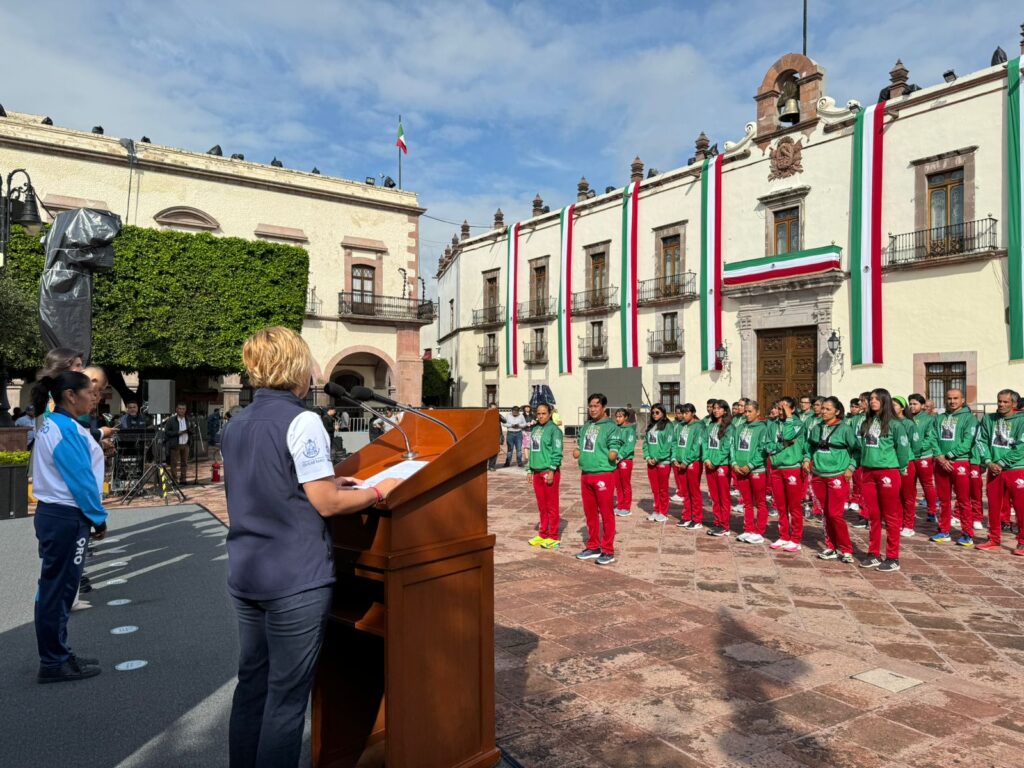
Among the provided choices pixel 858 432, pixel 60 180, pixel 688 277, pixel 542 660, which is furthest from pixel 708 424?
pixel 60 180

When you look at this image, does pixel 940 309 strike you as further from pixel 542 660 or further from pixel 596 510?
pixel 542 660

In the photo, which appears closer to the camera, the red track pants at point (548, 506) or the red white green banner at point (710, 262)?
the red track pants at point (548, 506)

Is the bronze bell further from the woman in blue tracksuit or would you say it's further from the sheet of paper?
the sheet of paper

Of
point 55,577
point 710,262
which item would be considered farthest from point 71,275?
point 710,262

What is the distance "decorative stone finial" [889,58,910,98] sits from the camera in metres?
19.0

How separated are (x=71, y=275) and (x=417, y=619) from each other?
22.6 ft

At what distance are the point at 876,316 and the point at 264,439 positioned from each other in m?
19.9

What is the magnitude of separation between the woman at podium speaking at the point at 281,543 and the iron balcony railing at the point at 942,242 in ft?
62.4

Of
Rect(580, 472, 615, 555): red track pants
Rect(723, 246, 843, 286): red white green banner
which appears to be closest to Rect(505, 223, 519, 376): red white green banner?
Rect(723, 246, 843, 286): red white green banner

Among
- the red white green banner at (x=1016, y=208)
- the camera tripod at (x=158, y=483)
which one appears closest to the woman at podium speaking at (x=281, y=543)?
the camera tripod at (x=158, y=483)

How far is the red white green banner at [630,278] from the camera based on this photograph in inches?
999

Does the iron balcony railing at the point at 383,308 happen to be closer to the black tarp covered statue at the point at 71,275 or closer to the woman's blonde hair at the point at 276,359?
the black tarp covered statue at the point at 71,275

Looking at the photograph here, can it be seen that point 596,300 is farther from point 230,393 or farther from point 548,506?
point 548,506

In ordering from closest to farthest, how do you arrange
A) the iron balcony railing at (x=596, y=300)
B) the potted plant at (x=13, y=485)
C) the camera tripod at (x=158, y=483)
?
the potted plant at (x=13, y=485) → the camera tripod at (x=158, y=483) → the iron balcony railing at (x=596, y=300)
